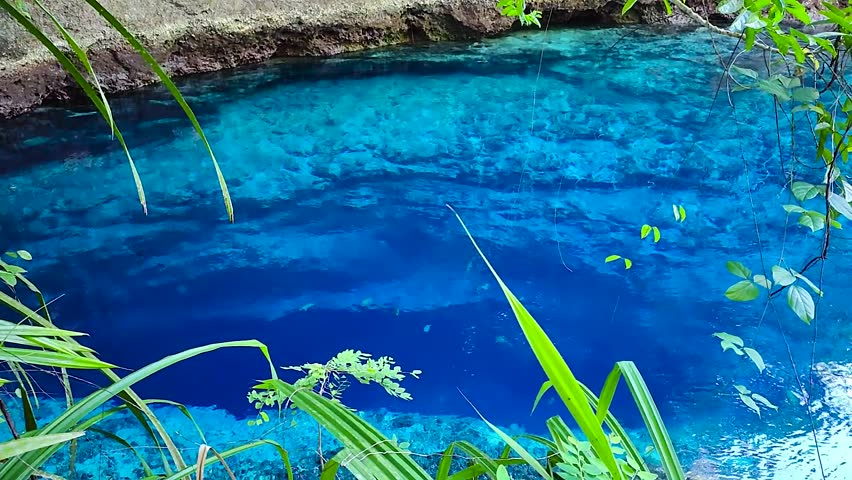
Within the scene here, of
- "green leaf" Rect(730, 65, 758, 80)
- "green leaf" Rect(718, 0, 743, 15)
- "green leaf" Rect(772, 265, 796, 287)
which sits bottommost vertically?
"green leaf" Rect(772, 265, 796, 287)

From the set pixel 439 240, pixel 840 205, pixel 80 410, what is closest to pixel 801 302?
pixel 840 205

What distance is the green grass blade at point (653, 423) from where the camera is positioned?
729 mm

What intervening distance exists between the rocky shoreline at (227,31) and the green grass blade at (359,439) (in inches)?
120

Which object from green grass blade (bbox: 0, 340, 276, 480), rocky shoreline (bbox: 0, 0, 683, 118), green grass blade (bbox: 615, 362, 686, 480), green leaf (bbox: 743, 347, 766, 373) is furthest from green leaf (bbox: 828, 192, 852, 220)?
rocky shoreline (bbox: 0, 0, 683, 118)

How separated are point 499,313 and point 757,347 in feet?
2.60

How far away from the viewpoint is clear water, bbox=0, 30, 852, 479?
1878 mm

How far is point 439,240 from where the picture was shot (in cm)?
268

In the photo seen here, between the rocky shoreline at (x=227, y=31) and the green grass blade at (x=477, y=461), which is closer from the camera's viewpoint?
the green grass blade at (x=477, y=461)

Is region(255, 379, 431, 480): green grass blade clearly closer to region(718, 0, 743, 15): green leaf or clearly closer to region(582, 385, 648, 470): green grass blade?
region(582, 385, 648, 470): green grass blade

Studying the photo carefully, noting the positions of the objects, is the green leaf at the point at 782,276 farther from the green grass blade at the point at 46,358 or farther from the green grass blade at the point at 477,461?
the green grass blade at the point at 46,358

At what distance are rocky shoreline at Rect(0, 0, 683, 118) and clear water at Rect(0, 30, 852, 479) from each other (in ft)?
0.57

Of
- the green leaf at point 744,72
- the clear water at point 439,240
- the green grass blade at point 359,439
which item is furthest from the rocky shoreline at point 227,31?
the green grass blade at point 359,439

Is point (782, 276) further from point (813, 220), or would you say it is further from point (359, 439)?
point (359, 439)

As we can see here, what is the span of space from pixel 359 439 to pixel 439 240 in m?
2.06
